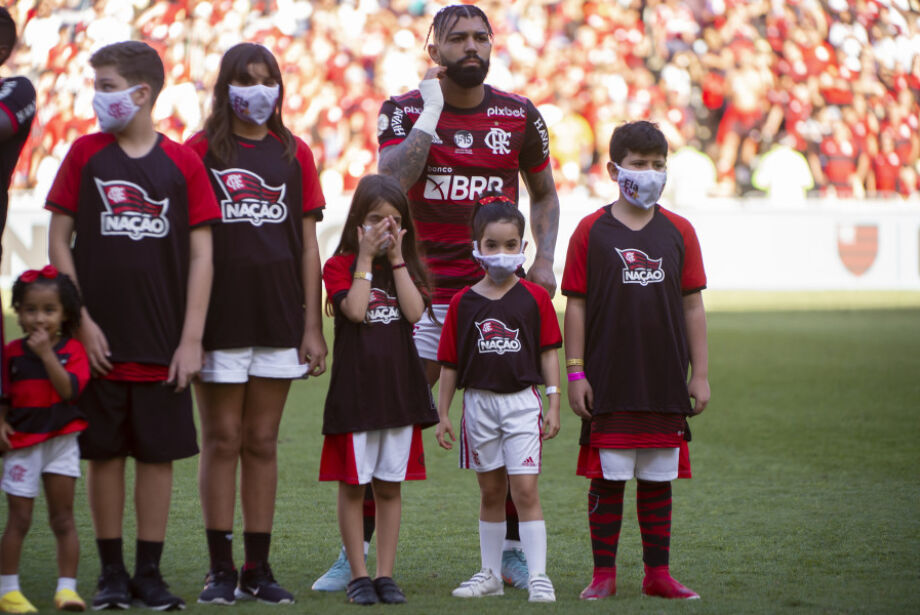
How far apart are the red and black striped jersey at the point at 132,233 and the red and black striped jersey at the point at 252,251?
0.13 metres

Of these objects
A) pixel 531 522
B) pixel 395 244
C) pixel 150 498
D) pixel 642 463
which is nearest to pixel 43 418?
pixel 150 498

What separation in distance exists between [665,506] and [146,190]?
189 cm

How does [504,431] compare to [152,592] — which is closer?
[152,592]

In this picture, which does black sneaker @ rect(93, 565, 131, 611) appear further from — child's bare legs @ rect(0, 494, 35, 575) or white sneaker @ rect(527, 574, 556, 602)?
white sneaker @ rect(527, 574, 556, 602)

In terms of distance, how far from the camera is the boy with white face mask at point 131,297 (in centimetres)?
370

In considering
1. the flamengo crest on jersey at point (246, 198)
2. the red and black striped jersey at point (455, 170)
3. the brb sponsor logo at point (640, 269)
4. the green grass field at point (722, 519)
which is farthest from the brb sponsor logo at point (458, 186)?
the green grass field at point (722, 519)

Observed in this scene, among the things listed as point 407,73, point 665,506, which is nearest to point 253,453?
point 665,506

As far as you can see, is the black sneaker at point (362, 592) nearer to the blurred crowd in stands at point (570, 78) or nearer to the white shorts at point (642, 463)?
the white shorts at point (642, 463)

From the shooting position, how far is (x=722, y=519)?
17.5 feet

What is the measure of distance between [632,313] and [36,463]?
73.1 inches

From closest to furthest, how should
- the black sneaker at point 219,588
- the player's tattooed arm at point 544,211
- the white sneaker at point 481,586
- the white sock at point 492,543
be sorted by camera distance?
the black sneaker at point 219,588 → the white sneaker at point 481,586 → the white sock at point 492,543 → the player's tattooed arm at point 544,211

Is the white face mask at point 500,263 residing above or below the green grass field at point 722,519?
above

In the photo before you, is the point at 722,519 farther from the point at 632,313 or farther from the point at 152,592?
A: the point at 152,592

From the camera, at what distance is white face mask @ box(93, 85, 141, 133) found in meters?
3.71
